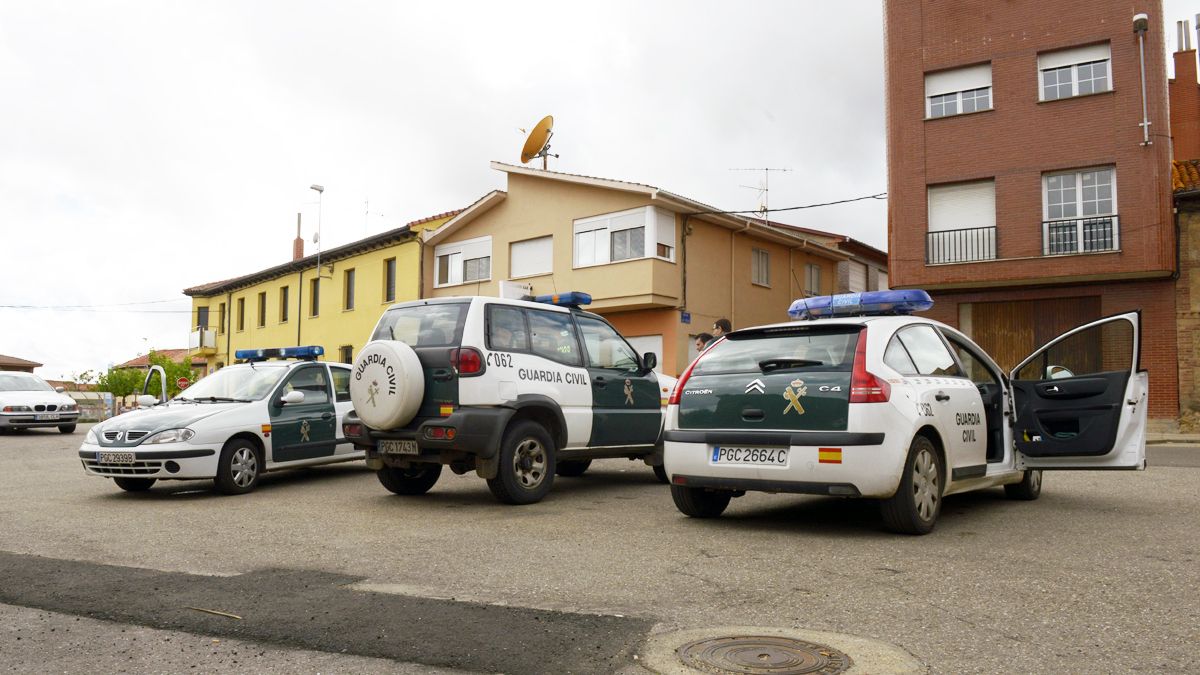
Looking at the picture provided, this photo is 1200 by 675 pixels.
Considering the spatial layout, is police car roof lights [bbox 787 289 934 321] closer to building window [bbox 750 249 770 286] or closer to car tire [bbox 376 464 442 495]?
car tire [bbox 376 464 442 495]

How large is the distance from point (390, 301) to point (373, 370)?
25.8 m

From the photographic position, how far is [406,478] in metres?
9.45

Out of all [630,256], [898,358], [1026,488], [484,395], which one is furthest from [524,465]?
[630,256]

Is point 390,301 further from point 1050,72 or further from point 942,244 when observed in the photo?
point 1050,72

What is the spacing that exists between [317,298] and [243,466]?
28996mm

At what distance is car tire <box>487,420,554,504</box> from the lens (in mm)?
8258

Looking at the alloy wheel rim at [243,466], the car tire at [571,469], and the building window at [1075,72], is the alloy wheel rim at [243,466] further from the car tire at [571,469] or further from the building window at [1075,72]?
the building window at [1075,72]

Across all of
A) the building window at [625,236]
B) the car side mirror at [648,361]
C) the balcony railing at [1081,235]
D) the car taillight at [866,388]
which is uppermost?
the building window at [625,236]

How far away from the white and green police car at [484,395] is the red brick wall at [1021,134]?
15.8m

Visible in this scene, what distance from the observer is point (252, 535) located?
23.1 feet

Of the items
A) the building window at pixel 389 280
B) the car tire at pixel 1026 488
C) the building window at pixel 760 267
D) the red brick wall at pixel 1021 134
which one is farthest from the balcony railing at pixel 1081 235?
the building window at pixel 389 280

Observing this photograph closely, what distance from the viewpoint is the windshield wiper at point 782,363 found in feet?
21.7

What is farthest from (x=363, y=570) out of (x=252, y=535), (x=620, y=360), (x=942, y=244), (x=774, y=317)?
(x=774, y=317)

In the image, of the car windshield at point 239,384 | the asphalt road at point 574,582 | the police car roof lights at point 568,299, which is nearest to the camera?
the asphalt road at point 574,582
